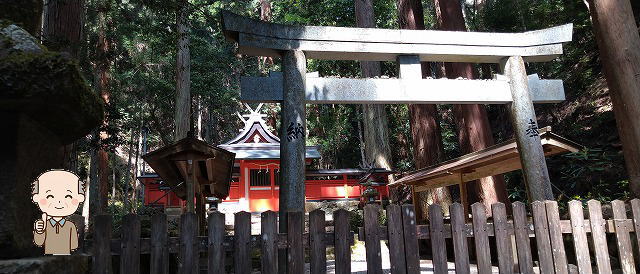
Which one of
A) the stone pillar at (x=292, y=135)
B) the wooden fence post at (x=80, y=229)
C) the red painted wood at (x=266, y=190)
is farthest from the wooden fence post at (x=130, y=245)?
the red painted wood at (x=266, y=190)

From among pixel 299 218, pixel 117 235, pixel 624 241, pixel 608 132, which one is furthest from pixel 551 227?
pixel 608 132

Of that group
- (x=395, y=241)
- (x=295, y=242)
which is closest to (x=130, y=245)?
(x=295, y=242)

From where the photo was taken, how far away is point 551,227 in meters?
3.85

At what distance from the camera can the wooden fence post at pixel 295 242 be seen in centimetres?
323

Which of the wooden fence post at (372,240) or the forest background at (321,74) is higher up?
the forest background at (321,74)

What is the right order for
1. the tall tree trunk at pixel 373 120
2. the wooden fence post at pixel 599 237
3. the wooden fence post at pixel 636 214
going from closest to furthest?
the wooden fence post at pixel 599 237
the wooden fence post at pixel 636 214
the tall tree trunk at pixel 373 120

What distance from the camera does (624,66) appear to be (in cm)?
511

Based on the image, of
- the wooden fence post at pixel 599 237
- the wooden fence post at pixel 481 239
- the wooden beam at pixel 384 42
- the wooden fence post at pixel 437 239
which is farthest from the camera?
the wooden beam at pixel 384 42

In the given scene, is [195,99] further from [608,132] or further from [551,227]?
[551,227]

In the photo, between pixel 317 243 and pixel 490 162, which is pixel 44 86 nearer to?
pixel 317 243

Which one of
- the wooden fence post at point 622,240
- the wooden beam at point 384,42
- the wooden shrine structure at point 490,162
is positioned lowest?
the wooden fence post at point 622,240

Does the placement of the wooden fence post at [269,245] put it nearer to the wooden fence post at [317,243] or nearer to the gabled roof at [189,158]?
the wooden fence post at [317,243]

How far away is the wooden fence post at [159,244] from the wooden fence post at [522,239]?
9.72 feet

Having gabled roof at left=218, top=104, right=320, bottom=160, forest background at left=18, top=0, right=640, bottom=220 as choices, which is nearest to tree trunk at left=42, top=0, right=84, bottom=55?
forest background at left=18, top=0, right=640, bottom=220
